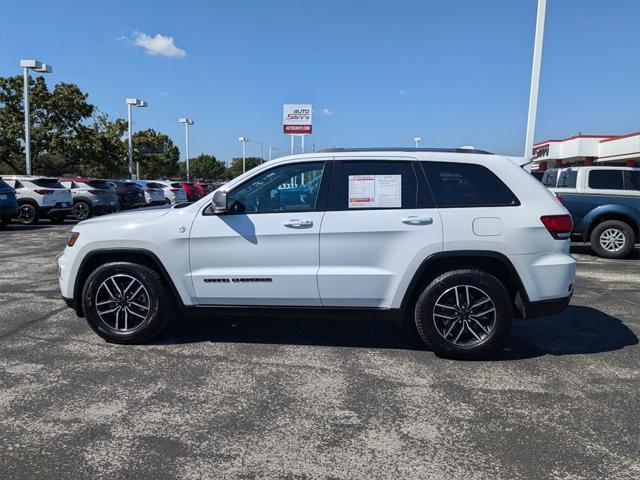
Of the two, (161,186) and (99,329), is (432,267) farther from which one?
(161,186)

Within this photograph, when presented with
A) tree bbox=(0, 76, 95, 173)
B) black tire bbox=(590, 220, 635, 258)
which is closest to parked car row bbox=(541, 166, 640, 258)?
black tire bbox=(590, 220, 635, 258)

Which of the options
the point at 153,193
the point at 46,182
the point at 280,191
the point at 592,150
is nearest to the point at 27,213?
the point at 46,182

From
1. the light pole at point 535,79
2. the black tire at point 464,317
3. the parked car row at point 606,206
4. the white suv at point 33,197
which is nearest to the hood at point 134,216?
the black tire at point 464,317

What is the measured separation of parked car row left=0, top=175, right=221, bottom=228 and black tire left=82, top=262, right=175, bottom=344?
11.3m

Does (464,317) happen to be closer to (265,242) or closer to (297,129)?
(265,242)

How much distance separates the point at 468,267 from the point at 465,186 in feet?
2.29

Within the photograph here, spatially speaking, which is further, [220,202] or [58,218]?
[58,218]

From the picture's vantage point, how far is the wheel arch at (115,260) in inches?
185

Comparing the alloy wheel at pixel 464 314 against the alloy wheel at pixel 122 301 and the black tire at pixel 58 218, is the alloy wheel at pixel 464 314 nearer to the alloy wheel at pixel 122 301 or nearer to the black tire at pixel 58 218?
the alloy wheel at pixel 122 301

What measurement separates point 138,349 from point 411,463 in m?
2.88

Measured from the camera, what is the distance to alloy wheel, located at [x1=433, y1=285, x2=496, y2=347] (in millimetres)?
4438

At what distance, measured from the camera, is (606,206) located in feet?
33.8

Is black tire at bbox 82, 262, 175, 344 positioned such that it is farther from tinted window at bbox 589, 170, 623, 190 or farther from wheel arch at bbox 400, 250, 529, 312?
tinted window at bbox 589, 170, 623, 190

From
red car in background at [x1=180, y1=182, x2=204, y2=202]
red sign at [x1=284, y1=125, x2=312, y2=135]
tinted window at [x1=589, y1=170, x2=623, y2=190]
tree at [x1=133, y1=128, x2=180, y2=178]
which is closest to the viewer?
tinted window at [x1=589, y1=170, x2=623, y2=190]
